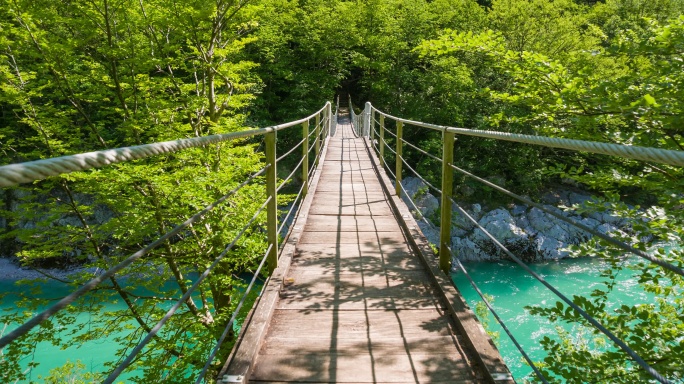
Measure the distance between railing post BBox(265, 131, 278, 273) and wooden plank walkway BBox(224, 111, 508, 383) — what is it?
156 millimetres

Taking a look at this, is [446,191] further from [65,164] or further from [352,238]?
[65,164]

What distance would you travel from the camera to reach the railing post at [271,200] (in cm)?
272

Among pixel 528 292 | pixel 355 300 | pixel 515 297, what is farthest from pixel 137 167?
pixel 528 292

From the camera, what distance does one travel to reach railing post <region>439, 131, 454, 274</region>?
2740 millimetres

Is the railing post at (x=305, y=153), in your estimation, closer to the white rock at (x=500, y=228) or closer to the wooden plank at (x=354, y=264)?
the wooden plank at (x=354, y=264)

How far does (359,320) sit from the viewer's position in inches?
92.0

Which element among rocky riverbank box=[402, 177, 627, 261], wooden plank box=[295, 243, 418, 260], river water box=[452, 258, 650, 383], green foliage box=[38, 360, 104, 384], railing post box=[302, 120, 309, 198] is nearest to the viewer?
wooden plank box=[295, 243, 418, 260]

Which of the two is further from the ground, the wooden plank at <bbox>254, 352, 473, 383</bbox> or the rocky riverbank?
the wooden plank at <bbox>254, 352, 473, 383</bbox>

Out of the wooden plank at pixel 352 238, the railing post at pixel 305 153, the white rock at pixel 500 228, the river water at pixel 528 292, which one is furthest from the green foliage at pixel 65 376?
the white rock at pixel 500 228

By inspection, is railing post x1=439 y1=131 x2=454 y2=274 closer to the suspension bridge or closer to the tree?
the suspension bridge

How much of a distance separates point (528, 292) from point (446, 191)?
1236cm

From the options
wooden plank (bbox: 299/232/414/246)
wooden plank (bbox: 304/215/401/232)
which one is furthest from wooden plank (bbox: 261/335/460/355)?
wooden plank (bbox: 304/215/401/232)

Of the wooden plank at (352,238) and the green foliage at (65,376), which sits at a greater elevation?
the wooden plank at (352,238)

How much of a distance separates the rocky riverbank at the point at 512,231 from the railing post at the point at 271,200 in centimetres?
1421
